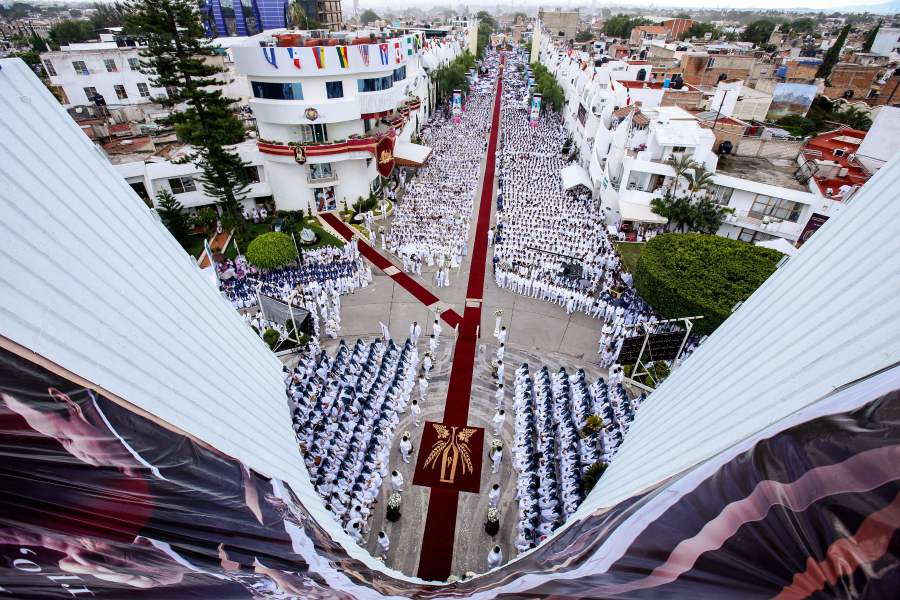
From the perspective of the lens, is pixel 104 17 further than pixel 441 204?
Yes

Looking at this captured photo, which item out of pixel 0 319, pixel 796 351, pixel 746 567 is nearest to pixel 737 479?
pixel 746 567

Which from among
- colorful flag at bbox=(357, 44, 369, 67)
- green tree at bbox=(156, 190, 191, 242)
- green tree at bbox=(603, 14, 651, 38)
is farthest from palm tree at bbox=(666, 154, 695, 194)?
green tree at bbox=(603, 14, 651, 38)

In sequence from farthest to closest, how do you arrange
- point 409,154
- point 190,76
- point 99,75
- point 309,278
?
point 99,75, point 409,154, point 190,76, point 309,278

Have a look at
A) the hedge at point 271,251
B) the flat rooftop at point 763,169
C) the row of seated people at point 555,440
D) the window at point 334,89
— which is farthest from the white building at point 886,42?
the hedge at point 271,251

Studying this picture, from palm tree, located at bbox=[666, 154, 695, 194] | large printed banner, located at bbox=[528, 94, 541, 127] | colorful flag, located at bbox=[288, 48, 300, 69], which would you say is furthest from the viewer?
large printed banner, located at bbox=[528, 94, 541, 127]

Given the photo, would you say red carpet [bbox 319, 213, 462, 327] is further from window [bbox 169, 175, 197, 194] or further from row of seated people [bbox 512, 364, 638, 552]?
window [bbox 169, 175, 197, 194]

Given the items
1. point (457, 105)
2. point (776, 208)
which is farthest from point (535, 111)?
point (776, 208)

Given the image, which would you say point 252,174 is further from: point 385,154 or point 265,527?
point 265,527
